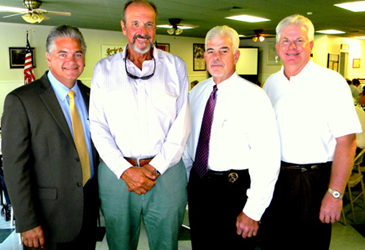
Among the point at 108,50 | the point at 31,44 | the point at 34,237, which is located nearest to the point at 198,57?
the point at 108,50

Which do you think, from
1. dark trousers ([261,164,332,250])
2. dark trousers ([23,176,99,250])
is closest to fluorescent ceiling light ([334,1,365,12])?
dark trousers ([261,164,332,250])

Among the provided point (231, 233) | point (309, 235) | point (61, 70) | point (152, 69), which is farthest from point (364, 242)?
point (61, 70)

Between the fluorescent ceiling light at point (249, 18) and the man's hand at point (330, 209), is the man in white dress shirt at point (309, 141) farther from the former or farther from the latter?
the fluorescent ceiling light at point (249, 18)

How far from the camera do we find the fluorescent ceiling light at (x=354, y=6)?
22.0ft

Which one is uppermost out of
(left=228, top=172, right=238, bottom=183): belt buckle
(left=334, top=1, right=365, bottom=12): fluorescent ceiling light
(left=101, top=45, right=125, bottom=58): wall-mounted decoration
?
(left=334, top=1, right=365, bottom=12): fluorescent ceiling light

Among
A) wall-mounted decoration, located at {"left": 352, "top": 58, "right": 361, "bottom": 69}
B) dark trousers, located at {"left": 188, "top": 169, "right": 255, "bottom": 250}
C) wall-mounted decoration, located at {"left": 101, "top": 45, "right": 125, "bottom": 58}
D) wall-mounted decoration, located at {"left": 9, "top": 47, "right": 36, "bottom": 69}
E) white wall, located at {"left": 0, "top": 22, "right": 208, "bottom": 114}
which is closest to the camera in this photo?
dark trousers, located at {"left": 188, "top": 169, "right": 255, "bottom": 250}

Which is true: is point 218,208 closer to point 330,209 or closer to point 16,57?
point 330,209

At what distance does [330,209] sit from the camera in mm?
1850

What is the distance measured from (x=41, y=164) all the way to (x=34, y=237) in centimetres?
40

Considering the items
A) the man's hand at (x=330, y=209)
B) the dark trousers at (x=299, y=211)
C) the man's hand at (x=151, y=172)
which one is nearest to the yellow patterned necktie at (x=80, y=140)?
the man's hand at (x=151, y=172)

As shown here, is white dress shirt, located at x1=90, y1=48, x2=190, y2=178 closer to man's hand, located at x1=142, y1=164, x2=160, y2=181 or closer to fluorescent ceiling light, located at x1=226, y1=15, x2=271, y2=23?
man's hand, located at x1=142, y1=164, x2=160, y2=181

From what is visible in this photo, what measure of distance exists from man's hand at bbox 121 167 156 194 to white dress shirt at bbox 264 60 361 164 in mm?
834

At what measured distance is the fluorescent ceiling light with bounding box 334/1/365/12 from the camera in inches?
264

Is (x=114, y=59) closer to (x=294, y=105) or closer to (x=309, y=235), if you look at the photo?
(x=294, y=105)
